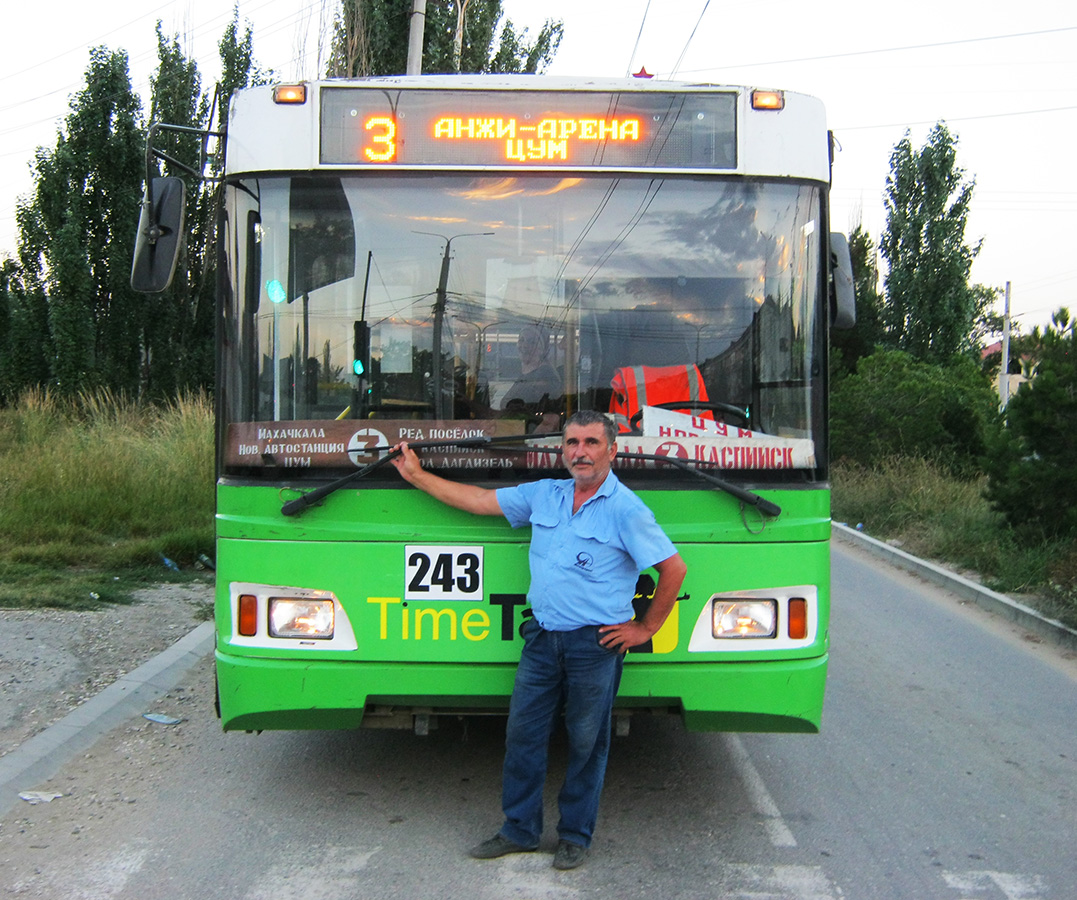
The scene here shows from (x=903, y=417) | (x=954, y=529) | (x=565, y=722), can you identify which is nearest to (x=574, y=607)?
(x=565, y=722)

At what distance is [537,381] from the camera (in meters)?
4.34

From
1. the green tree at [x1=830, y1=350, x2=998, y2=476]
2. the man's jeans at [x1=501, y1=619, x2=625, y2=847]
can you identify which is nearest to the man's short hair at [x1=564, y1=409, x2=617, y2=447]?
the man's jeans at [x1=501, y1=619, x2=625, y2=847]

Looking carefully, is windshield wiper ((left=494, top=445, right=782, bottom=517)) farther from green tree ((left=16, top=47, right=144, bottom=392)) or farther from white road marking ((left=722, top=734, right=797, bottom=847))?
green tree ((left=16, top=47, right=144, bottom=392))

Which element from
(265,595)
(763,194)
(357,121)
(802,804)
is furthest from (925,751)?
(357,121)

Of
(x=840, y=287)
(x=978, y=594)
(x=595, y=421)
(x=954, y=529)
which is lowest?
(x=978, y=594)

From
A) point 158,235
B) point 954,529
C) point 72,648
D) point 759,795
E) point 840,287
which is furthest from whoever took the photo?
point 954,529

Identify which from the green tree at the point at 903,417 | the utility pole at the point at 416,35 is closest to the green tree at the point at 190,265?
the utility pole at the point at 416,35

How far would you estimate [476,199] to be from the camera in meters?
4.37

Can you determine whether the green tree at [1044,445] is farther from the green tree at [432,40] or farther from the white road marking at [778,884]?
the green tree at [432,40]

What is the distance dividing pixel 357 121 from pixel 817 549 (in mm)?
2442

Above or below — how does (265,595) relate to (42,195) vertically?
below

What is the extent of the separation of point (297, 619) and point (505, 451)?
3.33ft

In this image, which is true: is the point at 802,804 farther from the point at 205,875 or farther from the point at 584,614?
the point at 205,875

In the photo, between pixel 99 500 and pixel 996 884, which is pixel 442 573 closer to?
pixel 996 884
